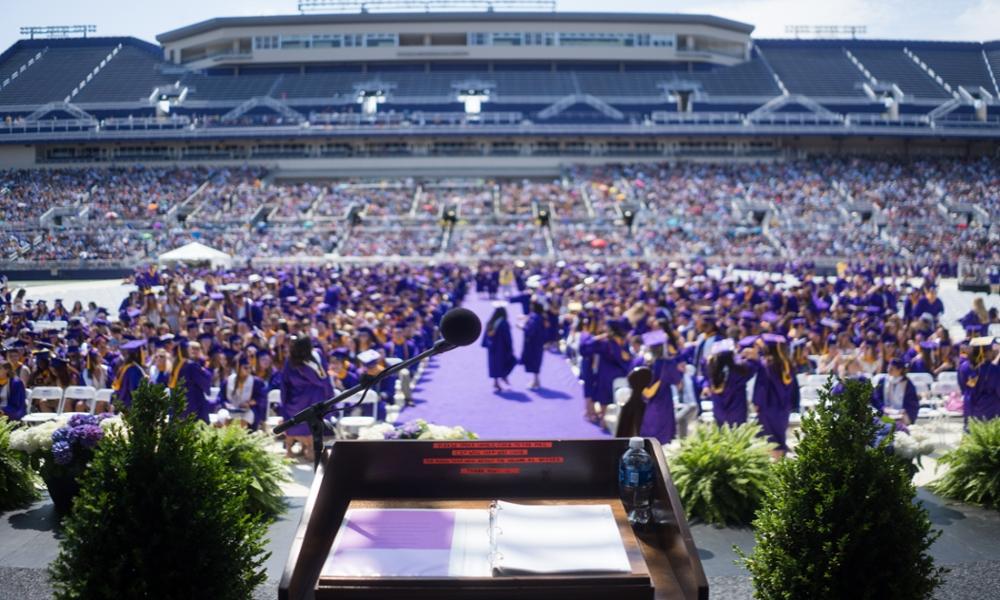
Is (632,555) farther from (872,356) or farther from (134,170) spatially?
(134,170)

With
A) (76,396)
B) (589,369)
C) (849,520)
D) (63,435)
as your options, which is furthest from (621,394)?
(849,520)

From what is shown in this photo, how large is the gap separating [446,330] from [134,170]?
58.8 meters

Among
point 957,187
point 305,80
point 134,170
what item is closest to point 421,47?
point 305,80

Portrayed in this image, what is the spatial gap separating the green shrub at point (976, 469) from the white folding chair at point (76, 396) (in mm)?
8794

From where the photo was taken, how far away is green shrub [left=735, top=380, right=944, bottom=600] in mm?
3189

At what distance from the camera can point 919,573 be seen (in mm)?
3260

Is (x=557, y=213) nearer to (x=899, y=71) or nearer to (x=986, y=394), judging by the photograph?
(x=899, y=71)

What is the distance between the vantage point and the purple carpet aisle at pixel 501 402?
436 inches

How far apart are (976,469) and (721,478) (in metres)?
2.09

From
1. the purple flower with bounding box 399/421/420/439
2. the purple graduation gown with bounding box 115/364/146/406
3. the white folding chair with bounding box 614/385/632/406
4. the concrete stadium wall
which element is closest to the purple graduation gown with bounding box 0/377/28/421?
the purple graduation gown with bounding box 115/364/146/406

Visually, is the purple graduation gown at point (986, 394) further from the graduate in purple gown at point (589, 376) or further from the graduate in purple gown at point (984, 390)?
the graduate in purple gown at point (589, 376)

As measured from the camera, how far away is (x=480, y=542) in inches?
106

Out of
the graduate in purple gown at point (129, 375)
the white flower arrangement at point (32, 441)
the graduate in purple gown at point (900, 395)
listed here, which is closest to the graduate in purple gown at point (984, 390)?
Result: the graduate in purple gown at point (900, 395)

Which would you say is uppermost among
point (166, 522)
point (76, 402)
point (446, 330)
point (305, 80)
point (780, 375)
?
point (305, 80)
